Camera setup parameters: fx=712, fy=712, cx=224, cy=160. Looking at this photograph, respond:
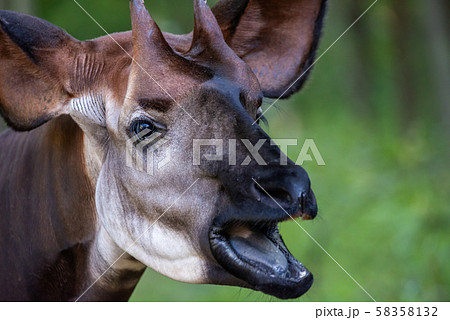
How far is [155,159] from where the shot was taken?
136 inches

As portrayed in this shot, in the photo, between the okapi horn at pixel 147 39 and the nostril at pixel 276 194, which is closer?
the nostril at pixel 276 194

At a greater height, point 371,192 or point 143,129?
point 143,129

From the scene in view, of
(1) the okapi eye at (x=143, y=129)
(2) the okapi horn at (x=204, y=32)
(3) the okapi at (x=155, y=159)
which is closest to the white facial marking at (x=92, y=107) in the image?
(3) the okapi at (x=155, y=159)

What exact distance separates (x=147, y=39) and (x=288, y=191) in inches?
41.1

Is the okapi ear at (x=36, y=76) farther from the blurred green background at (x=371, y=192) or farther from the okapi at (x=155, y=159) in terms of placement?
the blurred green background at (x=371, y=192)

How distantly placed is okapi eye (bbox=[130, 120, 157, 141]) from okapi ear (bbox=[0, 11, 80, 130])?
536 mm

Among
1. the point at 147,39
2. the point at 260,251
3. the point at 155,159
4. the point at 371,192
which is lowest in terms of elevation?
the point at 371,192

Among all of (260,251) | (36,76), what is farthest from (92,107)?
(260,251)

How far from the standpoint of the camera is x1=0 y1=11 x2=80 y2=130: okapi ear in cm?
371

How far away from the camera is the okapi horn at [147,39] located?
3439mm

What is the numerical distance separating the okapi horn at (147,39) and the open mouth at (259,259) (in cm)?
89

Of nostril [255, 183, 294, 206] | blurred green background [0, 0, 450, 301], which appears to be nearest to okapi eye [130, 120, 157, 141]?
nostril [255, 183, 294, 206]

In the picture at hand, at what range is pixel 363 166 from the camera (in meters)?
10.4

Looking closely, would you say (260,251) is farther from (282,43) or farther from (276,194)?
(282,43)
